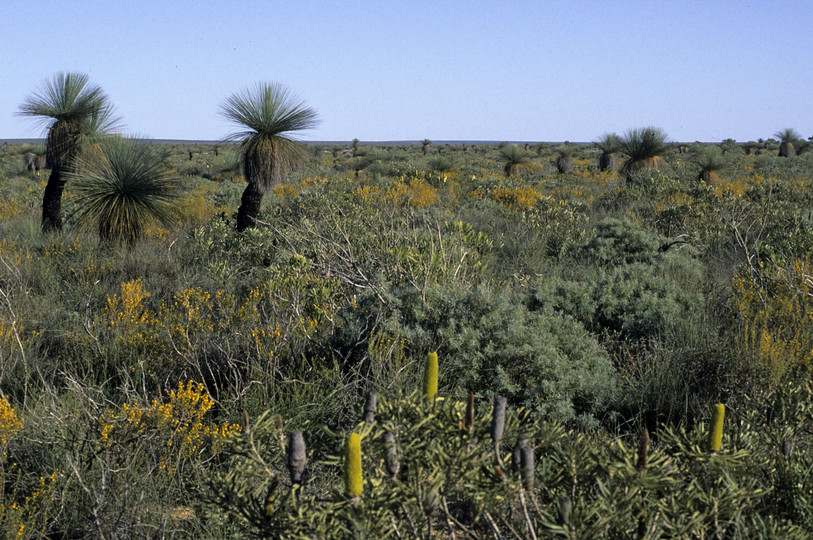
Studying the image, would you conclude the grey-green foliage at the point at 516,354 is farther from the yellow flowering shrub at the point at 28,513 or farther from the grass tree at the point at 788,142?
the grass tree at the point at 788,142

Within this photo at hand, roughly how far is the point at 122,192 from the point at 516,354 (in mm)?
6763

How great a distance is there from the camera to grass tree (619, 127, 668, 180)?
1661 centimetres

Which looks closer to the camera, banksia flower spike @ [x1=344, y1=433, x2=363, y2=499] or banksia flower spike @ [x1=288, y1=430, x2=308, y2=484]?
banksia flower spike @ [x1=344, y1=433, x2=363, y2=499]

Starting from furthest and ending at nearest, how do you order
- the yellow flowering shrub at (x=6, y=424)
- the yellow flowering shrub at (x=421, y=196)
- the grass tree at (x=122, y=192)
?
the yellow flowering shrub at (x=421, y=196) < the grass tree at (x=122, y=192) < the yellow flowering shrub at (x=6, y=424)

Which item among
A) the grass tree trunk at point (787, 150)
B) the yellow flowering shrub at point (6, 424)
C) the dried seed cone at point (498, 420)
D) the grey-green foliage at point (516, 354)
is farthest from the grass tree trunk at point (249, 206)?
the grass tree trunk at point (787, 150)

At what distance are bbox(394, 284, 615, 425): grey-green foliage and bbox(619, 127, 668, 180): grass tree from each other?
1363 centimetres

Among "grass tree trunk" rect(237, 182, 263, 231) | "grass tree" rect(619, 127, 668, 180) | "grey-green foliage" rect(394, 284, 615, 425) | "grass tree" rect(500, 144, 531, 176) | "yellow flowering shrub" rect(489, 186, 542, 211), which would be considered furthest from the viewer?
"grass tree" rect(500, 144, 531, 176)

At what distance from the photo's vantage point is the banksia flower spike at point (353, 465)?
45.1 inches

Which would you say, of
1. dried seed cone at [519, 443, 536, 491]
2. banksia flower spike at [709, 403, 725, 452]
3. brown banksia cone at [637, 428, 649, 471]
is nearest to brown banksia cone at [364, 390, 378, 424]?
dried seed cone at [519, 443, 536, 491]

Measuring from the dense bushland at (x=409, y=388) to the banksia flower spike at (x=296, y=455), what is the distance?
0.10 m

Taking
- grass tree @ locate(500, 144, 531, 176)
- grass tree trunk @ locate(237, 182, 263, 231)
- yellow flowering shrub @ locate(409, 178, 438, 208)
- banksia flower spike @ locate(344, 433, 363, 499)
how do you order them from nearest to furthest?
banksia flower spike @ locate(344, 433, 363, 499) < grass tree trunk @ locate(237, 182, 263, 231) < yellow flowering shrub @ locate(409, 178, 438, 208) < grass tree @ locate(500, 144, 531, 176)

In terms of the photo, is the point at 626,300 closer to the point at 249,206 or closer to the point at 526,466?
the point at 526,466

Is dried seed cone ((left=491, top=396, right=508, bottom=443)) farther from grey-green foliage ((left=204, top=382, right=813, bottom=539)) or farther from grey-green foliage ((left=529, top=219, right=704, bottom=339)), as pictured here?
grey-green foliage ((left=529, top=219, right=704, bottom=339))

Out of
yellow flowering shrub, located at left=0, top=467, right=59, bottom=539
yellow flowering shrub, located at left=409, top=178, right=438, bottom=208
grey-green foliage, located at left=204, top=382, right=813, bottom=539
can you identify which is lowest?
yellow flowering shrub, located at left=0, top=467, right=59, bottom=539
